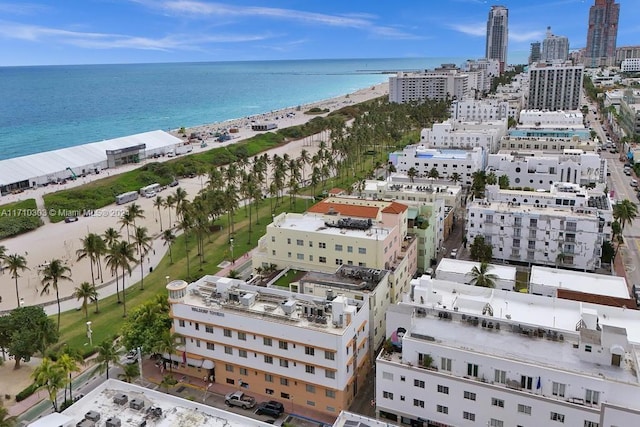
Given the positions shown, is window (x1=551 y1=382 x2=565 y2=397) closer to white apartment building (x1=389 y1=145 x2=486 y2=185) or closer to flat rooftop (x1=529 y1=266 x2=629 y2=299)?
flat rooftop (x1=529 y1=266 x2=629 y2=299)

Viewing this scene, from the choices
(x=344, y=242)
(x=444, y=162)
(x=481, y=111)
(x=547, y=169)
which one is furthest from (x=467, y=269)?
(x=481, y=111)

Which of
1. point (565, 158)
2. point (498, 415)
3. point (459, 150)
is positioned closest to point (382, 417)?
point (498, 415)

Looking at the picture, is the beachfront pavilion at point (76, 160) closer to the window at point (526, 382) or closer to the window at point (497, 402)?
the window at point (497, 402)

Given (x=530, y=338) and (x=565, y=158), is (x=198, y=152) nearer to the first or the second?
(x=565, y=158)

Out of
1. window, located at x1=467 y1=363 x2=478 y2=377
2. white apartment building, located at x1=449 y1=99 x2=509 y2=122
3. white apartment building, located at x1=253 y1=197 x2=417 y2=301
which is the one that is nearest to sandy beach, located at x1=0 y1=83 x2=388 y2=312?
white apartment building, located at x1=253 y1=197 x2=417 y2=301

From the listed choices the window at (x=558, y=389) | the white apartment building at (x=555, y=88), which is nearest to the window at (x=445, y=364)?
the window at (x=558, y=389)

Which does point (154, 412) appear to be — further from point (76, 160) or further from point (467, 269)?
point (76, 160)
